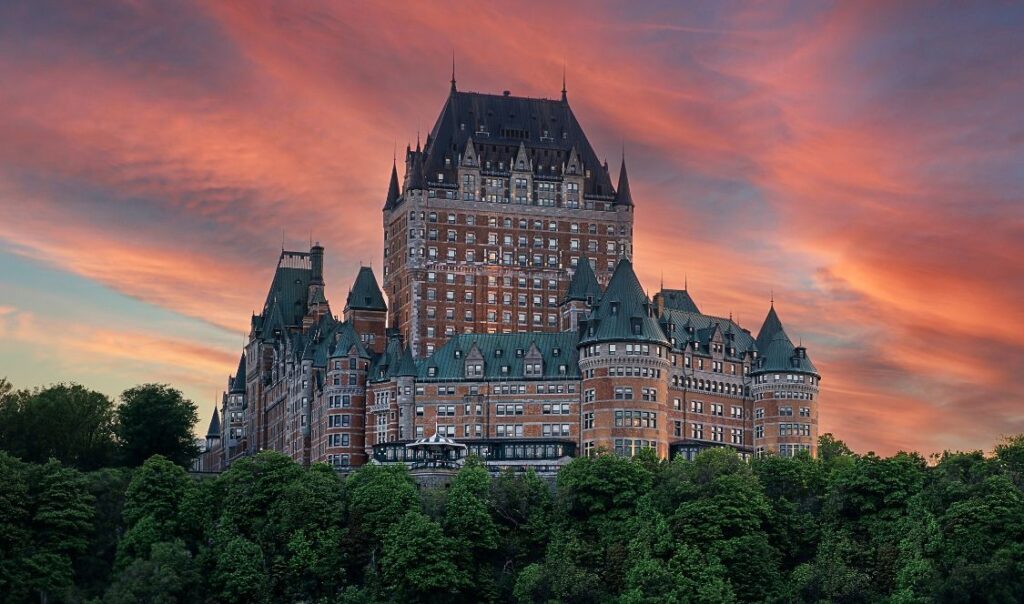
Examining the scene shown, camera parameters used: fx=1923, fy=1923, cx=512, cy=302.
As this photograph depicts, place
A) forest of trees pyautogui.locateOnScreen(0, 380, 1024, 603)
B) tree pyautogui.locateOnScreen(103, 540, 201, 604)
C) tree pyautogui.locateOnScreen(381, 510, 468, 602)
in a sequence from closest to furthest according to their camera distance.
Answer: forest of trees pyautogui.locateOnScreen(0, 380, 1024, 603) → tree pyautogui.locateOnScreen(103, 540, 201, 604) → tree pyautogui.locateOnScreen(381, 510, 468, 602)

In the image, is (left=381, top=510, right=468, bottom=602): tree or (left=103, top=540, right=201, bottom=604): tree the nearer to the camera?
(left=103, top=540, right=201, bottom=604): tree

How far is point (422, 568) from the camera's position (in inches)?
7500

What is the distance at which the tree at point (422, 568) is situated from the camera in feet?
624

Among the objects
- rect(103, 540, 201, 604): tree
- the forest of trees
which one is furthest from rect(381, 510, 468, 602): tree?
rect(103, 540, 201, 604): tree

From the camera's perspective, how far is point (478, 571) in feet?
642

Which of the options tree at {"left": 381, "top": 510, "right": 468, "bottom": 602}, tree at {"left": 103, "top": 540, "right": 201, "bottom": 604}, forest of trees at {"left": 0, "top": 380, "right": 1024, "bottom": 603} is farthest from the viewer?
tree at {"left": 381, "top": 510, "right": 468, "bottom": 602}

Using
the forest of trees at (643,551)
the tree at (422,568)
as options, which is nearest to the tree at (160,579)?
the forest of trees at (643,551)

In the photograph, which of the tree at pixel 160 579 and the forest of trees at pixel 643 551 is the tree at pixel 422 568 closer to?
the forest of trees at pixel 643 551

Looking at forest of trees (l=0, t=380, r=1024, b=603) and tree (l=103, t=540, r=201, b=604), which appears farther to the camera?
tree (l=103, t=540, r=201, b=604)

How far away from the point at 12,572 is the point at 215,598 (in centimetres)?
2078

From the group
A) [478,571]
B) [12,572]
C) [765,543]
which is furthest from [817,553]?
[12,572]

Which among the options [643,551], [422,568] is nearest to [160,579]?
[422,568]

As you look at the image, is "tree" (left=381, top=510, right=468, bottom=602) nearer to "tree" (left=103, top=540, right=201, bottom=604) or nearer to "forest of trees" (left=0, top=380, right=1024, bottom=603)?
"forest of trees" (left=0, top=380, right=1024, bottom=603)

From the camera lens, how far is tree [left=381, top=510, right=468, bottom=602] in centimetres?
19012
